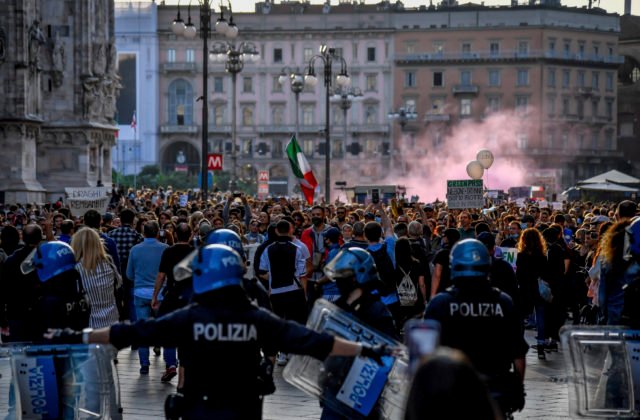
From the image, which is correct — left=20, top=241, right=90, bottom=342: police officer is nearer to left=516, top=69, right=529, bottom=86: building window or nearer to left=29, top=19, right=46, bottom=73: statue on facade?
left=29, top=19, right=46, bottom=73: statue on facade

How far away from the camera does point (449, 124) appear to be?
96062 mm

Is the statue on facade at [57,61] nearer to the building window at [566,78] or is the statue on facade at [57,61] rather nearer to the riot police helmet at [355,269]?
the riot police helmet at [355,269]

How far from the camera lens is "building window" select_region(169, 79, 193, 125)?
96.8 metres

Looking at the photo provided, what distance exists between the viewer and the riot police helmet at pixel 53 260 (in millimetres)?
8281

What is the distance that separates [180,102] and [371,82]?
1288 centimetres

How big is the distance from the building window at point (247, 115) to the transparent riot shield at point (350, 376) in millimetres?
91198

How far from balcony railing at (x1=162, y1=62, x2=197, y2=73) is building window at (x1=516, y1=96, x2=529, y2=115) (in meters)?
21.5

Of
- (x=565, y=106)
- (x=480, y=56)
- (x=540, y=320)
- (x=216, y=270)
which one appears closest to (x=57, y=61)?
(x=540, y=320)

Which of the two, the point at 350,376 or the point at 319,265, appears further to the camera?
the point at 319,265

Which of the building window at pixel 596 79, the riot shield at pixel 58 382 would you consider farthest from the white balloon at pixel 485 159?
the building window at pixel 596 79


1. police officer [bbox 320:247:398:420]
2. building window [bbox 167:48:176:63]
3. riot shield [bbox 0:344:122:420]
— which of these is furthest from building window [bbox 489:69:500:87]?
riot shield [bbox 0:344:122:420]

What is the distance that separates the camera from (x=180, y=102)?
318 ft

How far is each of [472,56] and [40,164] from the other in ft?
188

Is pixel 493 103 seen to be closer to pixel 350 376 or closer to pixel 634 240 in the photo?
pixel 634 240
